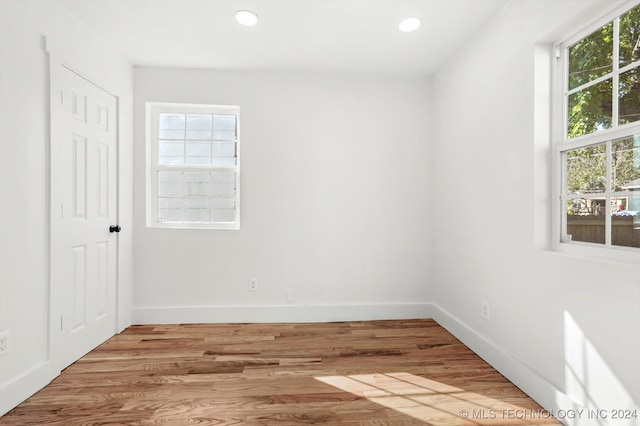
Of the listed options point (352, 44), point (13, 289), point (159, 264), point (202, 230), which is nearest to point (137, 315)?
point (159, 264)

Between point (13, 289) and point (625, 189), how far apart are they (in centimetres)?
329

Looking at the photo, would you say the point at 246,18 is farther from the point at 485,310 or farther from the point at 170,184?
the point at 485,310

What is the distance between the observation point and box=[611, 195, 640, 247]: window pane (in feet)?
4.94

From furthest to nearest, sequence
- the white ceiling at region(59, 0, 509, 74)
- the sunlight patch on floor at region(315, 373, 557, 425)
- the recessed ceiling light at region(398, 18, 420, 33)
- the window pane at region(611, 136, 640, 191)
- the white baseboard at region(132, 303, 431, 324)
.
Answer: the white baseboard at region(132, 303, 431, 324) < the recessed ceiling light at region(398, 18, 420, 33) < the white ceiling at region(59, 0, 509, 74) < the sunlight patch on floor at region(315, 373, 557, 425) < the window pane at region(611, 136, 640, 191)

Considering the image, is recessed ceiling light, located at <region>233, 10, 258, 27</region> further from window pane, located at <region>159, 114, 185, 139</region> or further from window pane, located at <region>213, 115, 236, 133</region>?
window pane, located at <region>159, 114, 185, 139</region>

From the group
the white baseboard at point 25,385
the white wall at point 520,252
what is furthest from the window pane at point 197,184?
the white wall at point 520,252

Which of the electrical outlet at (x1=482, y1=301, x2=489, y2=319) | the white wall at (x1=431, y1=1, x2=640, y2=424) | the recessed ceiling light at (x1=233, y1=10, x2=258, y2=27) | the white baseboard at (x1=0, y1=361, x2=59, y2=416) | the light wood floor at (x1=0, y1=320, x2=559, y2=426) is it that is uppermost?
the recessed ceiling light at (x1=233, y1=10, x2=258, y2=27)

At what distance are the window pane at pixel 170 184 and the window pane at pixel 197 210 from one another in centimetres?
14

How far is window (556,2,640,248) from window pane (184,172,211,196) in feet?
9.77

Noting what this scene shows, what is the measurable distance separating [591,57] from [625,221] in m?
0.90

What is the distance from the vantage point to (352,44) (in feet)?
9.18

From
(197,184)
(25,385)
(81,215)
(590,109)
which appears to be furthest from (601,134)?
(25,385)

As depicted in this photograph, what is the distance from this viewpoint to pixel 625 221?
1558mm

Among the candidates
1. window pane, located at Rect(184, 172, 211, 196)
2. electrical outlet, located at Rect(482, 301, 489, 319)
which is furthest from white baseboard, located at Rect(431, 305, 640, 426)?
window pane, located at Rect(184, 172, 211, 196)
